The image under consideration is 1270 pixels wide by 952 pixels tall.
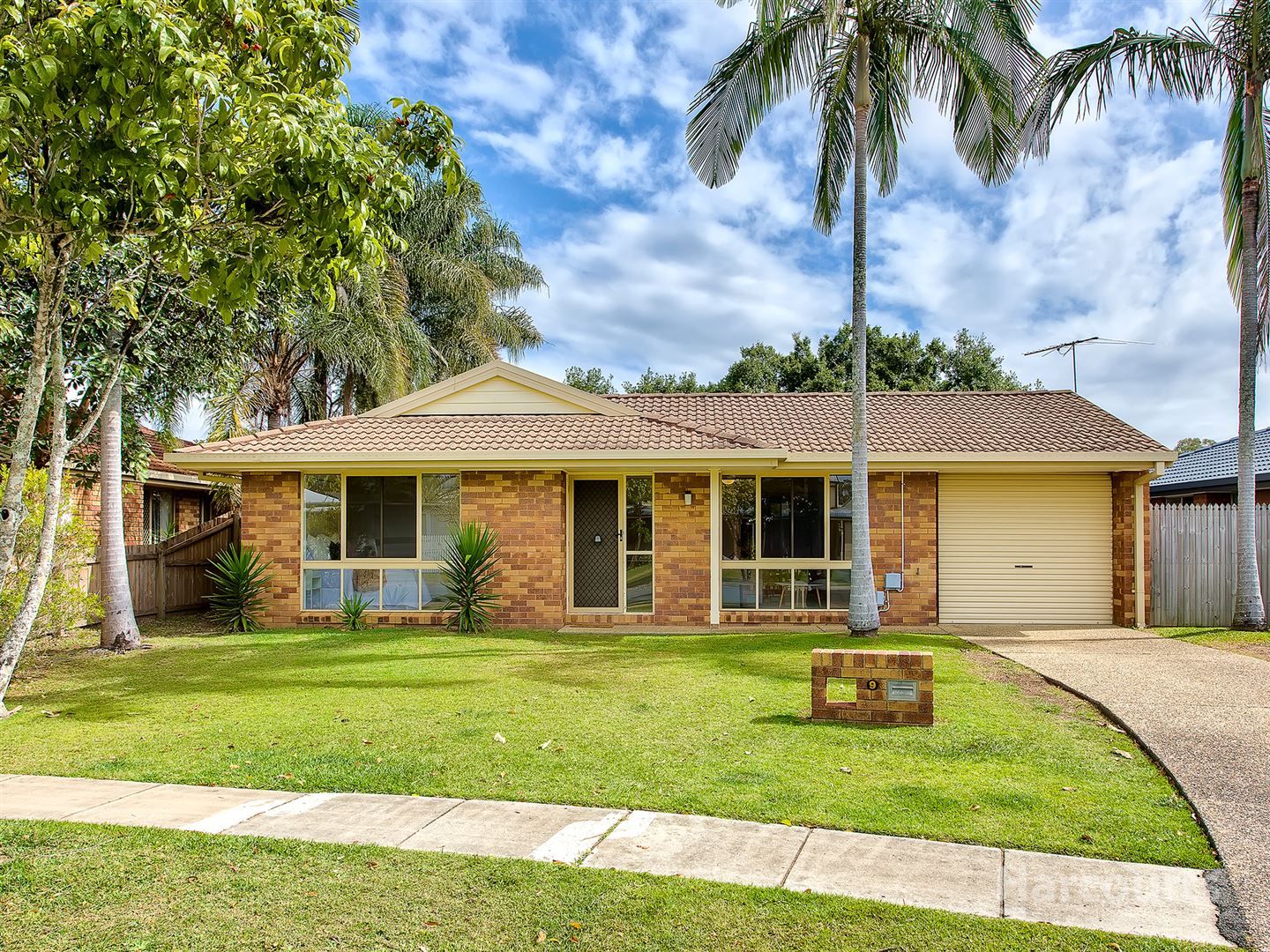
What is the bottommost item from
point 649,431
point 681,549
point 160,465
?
point 681,549

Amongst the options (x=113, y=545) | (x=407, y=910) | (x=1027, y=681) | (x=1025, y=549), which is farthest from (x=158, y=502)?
(x=407, y=910)

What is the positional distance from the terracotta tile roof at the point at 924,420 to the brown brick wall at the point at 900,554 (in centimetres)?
79

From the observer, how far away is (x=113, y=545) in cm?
1173

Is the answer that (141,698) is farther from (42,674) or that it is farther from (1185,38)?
(1185,38)

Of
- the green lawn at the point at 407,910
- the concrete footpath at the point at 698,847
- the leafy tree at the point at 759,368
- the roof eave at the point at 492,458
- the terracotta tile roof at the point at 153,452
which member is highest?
the leafy tree at the point at 759,368

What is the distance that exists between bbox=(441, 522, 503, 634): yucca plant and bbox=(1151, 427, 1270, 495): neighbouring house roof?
1708 cm

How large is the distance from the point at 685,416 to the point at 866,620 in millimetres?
5882

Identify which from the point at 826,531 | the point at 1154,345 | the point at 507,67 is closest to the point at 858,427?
the point at 826,531

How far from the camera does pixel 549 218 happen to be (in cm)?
2527

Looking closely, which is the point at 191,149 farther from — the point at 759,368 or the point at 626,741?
the point at 759,368

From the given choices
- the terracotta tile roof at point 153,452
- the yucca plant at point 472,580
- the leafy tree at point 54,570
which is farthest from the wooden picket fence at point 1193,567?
the terracotta tile roof at point 153,452

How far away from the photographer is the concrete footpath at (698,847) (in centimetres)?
375

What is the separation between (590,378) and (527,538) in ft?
113

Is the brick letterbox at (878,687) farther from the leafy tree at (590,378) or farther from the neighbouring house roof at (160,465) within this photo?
the leafy tree at (590,378)
